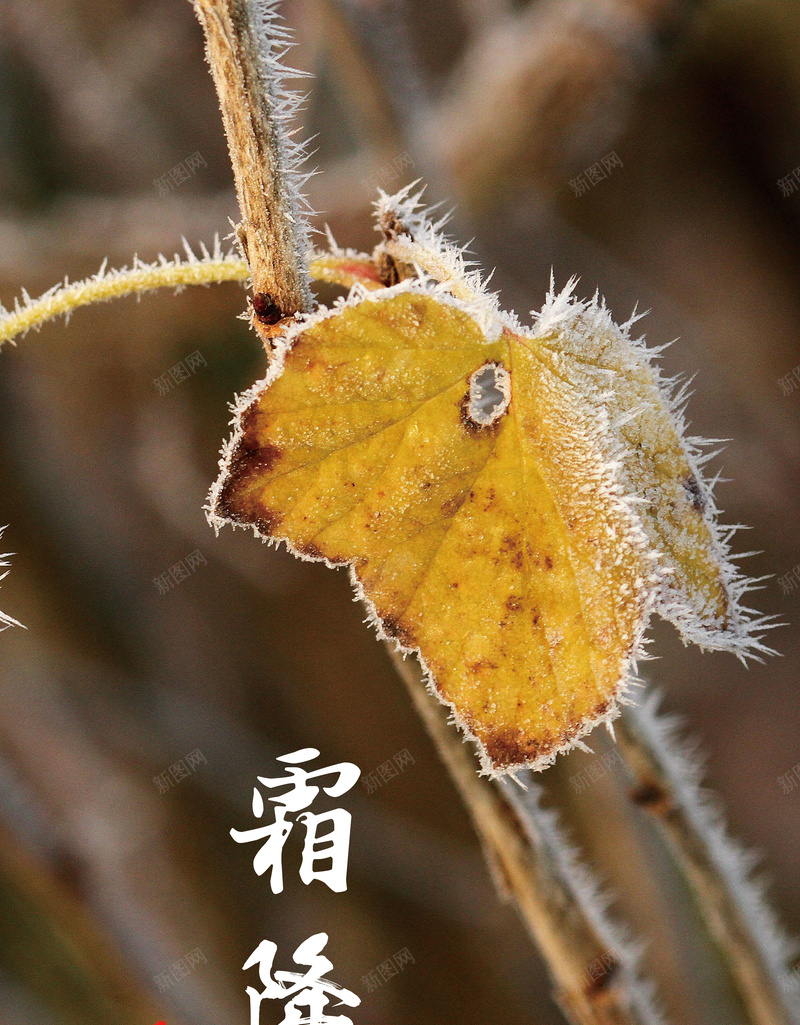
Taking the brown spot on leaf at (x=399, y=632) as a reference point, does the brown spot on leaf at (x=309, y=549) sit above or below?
above

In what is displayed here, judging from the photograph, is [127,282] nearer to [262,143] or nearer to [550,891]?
[262,143]

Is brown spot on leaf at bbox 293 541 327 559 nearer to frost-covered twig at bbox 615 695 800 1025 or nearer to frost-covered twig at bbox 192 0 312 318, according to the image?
frost-covered twig at bbox 192 0 312 318

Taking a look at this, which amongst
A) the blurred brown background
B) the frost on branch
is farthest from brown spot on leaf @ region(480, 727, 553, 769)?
the blurred brown background


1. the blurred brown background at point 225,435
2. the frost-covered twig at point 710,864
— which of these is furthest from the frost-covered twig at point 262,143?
the blurred brown background at point 225,435

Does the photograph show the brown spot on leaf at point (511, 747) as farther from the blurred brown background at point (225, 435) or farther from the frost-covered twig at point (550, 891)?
the blurred brown background at point (225, 435)

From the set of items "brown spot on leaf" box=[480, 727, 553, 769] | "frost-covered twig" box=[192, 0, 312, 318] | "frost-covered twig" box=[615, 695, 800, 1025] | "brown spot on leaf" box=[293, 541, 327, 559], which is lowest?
"frost-covered twig" box=[615, 695, 800, 1025]

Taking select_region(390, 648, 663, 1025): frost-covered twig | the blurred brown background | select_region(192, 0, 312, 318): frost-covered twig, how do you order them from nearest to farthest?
select_region(192, 0, 312, 318): frost-covered twig, select_region(390, 648, 663, 1025): frost-covered twig, the blurred brown background

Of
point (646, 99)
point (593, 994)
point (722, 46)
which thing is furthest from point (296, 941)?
point (722, 46)

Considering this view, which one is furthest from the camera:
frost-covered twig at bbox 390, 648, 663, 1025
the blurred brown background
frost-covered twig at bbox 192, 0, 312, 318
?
the blurred brown background
